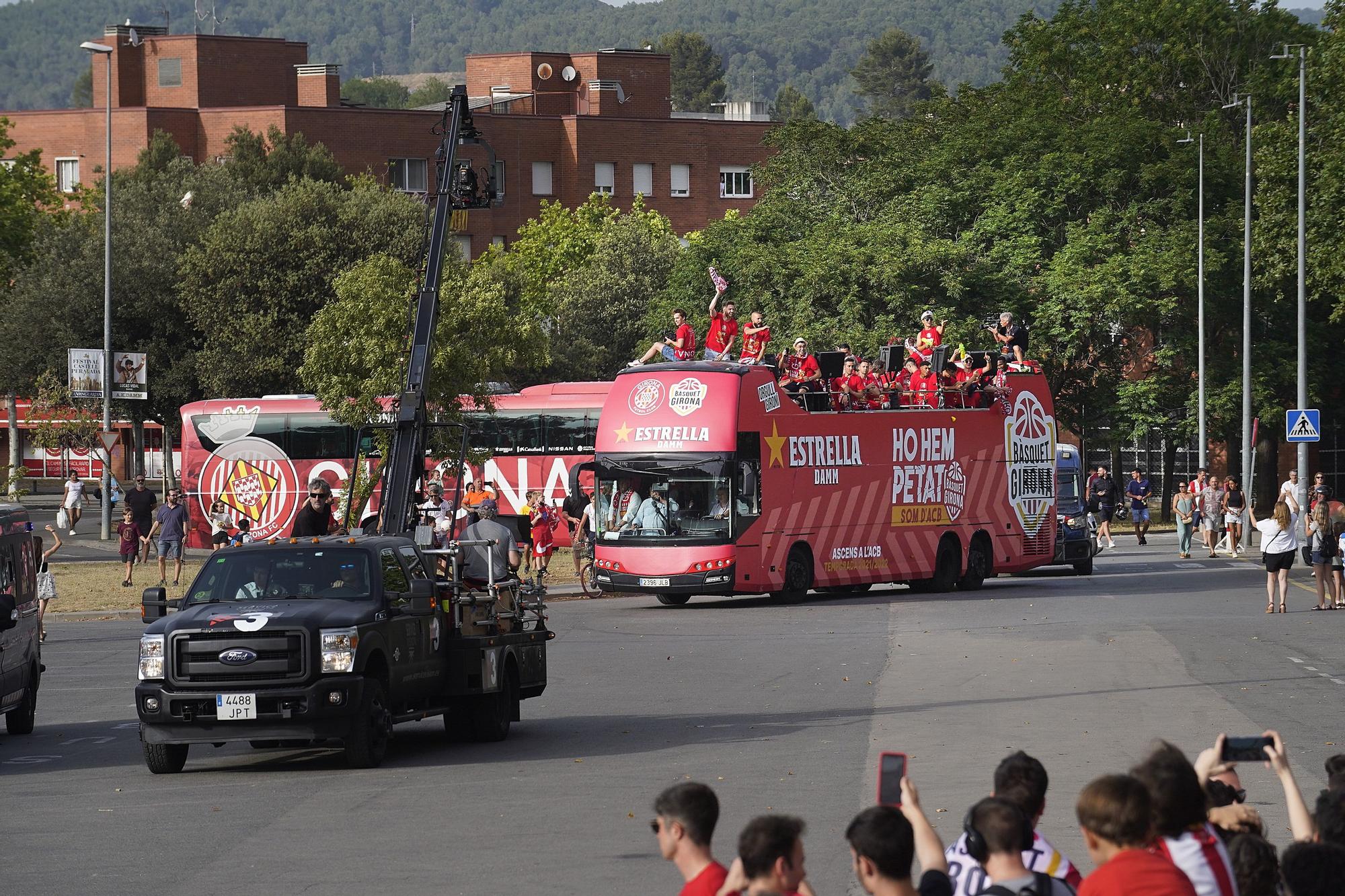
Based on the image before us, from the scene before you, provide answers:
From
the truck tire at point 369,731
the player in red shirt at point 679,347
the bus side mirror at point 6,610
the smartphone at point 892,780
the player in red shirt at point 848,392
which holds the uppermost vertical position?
the player in red shirt at point 679,347

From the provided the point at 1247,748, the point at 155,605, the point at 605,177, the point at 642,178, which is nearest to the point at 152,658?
the point at 155,605

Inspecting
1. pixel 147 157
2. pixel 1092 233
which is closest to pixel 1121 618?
pixel 1092 233

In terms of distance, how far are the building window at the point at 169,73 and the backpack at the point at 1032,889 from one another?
3681 inches

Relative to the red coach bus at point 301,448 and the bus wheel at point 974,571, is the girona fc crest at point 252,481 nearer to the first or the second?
the red coach bus at point 301,448

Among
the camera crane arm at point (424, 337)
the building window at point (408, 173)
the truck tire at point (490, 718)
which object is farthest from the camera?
the building window at point (408, 173)

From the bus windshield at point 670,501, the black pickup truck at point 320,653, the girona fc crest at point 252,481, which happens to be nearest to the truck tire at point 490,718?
the black pickup truck at point 320,653

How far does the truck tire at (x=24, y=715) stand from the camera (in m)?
16.4

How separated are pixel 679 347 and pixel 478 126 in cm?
6359

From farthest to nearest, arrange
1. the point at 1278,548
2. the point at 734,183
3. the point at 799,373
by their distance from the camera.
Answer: the point at 734,183 < the point at 799,373 < the point at 1278,548

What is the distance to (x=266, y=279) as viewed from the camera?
60.2 metres

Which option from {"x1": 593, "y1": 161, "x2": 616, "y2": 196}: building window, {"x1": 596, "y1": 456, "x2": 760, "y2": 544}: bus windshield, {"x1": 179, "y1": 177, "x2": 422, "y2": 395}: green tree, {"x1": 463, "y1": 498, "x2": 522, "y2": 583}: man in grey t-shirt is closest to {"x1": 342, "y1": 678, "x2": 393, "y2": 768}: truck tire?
{"x1": 463, "y1": 498, "x2": 522, "y2": 583}: man in grey t-shirt

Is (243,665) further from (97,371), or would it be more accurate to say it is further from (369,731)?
(97,371)

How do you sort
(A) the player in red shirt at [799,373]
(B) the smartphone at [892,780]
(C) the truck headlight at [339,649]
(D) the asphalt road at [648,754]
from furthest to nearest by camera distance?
(A) the player in red shirt at [799,373] < (C) the truck headlight at [339,649] < (D) the asphalt road at [648,754] < (B) the smartphone at [892,780]

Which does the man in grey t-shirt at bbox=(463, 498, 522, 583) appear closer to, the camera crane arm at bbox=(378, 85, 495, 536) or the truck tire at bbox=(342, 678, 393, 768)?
the camera crane arm at bbox=(378, 85, 495, 536)
